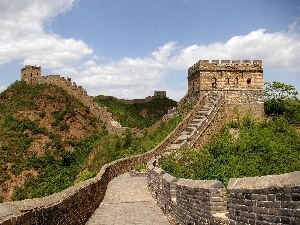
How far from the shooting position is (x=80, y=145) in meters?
40.7

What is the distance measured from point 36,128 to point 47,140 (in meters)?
2.11

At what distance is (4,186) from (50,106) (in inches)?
480

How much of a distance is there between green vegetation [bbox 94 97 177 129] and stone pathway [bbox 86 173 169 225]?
28.0 m

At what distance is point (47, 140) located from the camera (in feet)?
134

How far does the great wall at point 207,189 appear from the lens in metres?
4.90

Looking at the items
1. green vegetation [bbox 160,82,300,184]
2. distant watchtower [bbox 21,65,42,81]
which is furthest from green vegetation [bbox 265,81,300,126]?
distant watchtower [bbox 21,65,42,81]

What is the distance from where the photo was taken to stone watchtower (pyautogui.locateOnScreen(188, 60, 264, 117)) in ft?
88.5

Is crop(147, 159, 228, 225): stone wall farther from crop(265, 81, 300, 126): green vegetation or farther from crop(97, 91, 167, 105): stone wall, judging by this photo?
crop(97, 91, 167, 105): stone wall

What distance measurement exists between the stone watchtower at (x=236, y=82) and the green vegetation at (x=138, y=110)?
1993cm

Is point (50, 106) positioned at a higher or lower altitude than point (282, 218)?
higher

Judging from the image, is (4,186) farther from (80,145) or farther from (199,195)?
(199,195)

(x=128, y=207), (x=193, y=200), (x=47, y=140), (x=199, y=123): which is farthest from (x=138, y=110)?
(x=193, y=200)

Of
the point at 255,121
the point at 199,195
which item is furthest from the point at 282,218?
the point at 255,121

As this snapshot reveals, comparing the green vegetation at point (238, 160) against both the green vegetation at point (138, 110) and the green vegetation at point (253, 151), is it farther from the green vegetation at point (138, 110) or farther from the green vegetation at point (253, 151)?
the green vegetation at point (138, 110)
